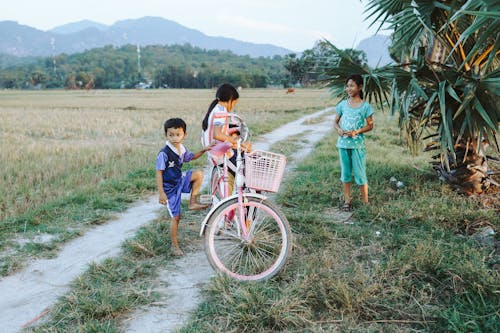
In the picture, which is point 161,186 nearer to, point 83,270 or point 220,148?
point 220,148

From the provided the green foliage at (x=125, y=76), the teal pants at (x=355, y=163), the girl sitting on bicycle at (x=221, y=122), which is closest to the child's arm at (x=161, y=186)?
the girl sitting on bicycle at (x=221, y=122)

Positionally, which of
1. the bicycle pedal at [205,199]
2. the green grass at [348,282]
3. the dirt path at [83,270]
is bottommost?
the dirt path at [83,270]

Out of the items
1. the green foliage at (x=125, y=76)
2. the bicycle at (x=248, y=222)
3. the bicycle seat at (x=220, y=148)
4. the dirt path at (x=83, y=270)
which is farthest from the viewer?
the green foliage at (x=125, y=76)

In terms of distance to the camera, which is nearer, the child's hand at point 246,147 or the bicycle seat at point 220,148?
the child's hand at point 246,147

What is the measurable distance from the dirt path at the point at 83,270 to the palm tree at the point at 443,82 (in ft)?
10.4

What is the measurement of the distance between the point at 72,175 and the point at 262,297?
640cm

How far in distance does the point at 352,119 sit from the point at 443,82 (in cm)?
116

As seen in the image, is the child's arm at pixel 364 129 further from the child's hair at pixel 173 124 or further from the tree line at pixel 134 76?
the tree line at pixel 134 76

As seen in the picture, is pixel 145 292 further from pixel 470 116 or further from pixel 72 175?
pixel 72 175

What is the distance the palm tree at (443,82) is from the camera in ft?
15.3

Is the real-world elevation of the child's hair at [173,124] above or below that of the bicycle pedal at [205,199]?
above

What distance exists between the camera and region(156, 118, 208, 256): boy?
4.03 metres

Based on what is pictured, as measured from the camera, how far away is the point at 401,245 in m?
4.21

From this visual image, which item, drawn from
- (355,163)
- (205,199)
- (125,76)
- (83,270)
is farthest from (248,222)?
(125,76)
